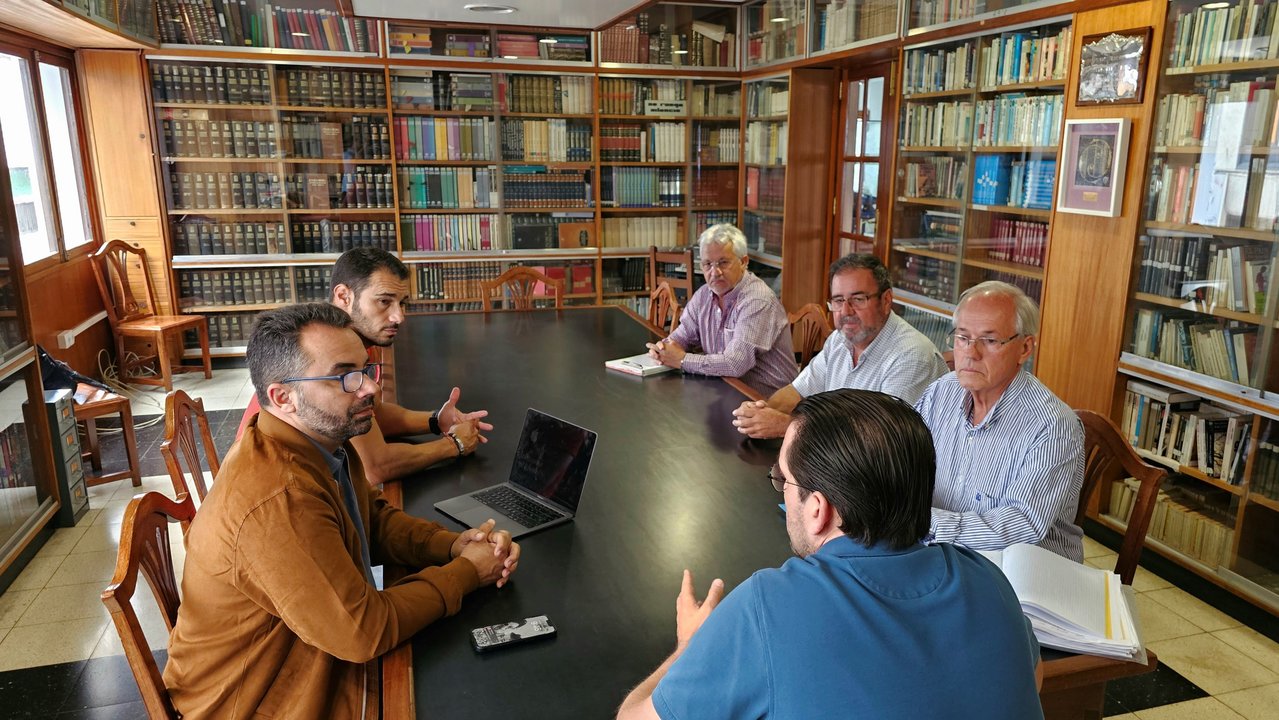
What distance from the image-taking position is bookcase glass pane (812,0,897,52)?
15.3 ft

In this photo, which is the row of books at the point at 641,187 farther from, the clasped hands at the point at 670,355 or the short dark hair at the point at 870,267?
the short dark hair at the point at 870,267

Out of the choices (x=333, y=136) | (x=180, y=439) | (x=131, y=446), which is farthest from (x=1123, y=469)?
(x=333, y=136)

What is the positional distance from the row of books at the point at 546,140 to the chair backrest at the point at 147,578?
4967 millimetres

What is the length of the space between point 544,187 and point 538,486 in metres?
4.84

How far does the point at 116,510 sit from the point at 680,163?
4549 millimetres

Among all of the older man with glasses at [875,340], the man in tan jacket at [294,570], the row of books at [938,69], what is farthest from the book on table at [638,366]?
the row of books at [938,69]

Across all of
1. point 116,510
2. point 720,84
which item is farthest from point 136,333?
point 720,84

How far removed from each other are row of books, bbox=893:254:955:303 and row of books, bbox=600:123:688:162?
2.43 metres

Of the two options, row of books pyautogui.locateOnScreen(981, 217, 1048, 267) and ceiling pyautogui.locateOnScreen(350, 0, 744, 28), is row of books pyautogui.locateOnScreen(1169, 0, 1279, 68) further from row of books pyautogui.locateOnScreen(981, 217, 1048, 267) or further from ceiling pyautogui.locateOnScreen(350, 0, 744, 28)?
ceiling pyautogui.locateOnScreen(350, 0, 744, 28)

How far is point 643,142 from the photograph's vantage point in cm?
661

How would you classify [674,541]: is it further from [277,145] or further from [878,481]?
[277,145]

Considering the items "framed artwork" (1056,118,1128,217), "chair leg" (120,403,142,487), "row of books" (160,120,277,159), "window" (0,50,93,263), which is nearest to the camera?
"framed artwork" (1056,118,1128,217)

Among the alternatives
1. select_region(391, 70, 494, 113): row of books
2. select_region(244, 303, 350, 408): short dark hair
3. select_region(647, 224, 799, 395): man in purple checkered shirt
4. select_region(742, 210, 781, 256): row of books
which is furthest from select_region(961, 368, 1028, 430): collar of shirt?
select_region(391, 70, 494, 113): row of books

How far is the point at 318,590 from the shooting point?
1.35 meters
